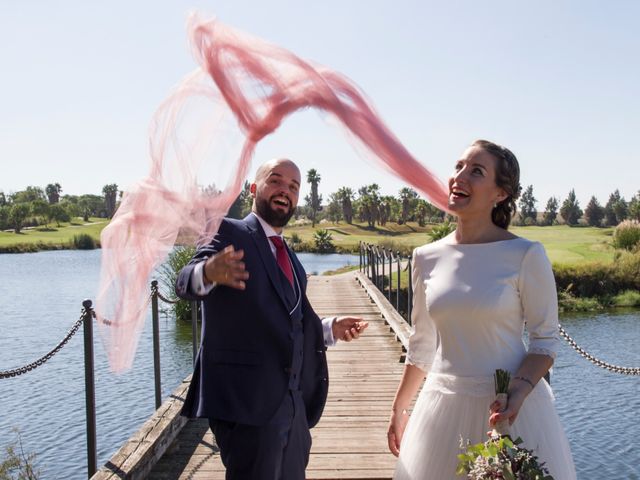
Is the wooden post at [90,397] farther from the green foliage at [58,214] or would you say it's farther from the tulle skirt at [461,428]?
the green foliage at [58,214]

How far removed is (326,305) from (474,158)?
39.9ft

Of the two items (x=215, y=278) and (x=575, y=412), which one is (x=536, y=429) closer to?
(x=215, y=278)

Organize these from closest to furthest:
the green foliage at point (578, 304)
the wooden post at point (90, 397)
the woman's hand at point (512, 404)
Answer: the woman's hand at point (512, 404) < the wooden post at point (90, 397) < the green foliage at point (578, 304)

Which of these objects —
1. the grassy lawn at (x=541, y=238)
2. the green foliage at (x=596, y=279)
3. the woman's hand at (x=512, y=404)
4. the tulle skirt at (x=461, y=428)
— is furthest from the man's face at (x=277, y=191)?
the grassy lawn at (x=541, y=238)

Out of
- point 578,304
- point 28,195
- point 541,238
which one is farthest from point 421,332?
point 28,195

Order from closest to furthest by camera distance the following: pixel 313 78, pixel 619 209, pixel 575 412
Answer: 1. pixel 313 78
2. pixel 575 412
3. pixel 619 209

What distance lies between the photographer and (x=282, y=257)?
2744 millimetres

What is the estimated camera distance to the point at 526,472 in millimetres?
1922

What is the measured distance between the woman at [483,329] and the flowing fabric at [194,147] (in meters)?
0.70

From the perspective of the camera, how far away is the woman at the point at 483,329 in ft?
7.64

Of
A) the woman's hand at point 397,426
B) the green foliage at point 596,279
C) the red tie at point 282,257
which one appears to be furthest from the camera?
the green foliage at point 596,279

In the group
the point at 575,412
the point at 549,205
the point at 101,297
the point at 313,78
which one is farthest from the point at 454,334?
the point at 549,205

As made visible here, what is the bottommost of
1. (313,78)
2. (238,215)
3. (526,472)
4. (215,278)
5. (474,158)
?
(526,472)

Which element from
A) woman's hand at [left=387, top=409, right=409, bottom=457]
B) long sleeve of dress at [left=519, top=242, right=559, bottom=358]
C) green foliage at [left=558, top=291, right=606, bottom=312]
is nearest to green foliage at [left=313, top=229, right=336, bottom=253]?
green foliage at [left=558, top=291, right=606, bottom=312]
